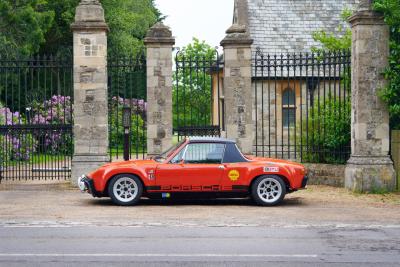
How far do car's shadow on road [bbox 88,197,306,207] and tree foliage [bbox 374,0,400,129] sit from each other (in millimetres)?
3247

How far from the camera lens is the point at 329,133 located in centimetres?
1967

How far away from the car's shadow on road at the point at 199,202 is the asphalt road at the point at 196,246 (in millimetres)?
3395

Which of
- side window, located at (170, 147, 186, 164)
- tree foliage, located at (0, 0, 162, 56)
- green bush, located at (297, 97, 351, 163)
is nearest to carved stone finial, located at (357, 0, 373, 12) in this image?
green bush, located at (297, 97, 351, 163)

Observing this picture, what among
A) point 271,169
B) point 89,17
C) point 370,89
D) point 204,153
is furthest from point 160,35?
point 271,169

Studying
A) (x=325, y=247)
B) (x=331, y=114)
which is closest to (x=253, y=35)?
(x=331, y=114)

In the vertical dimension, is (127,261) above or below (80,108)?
below

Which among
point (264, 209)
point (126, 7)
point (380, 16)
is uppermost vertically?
point (126, 7)

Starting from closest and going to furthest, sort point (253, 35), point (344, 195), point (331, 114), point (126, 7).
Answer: point (344, 195), point (331, 114), point (253, 35), point (126, 7)

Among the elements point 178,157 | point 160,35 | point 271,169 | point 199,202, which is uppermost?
point 160,35

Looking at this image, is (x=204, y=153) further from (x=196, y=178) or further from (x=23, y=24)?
(x=23, y=24)

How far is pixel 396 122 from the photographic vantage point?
18375mm

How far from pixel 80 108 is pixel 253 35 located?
14.9m

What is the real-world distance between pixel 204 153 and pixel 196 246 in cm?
535

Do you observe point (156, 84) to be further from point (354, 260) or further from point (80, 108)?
point (354, 260)
